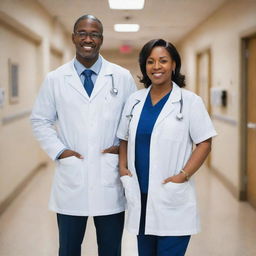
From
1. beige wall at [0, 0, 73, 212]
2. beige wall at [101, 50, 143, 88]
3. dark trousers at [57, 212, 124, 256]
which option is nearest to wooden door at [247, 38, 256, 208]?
beige wall at [0, 0, 73, 212]

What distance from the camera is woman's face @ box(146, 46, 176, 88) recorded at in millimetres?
1786

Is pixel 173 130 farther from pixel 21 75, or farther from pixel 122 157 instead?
pixel 21 75

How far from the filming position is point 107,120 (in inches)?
74.2

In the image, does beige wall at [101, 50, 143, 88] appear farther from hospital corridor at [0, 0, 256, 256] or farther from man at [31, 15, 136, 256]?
man at [31, 15, 136, 256]

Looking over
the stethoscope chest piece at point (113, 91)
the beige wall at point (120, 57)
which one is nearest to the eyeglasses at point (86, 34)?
the stethoscope chest piece at point (113, 91)

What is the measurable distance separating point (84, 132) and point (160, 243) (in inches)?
23.0

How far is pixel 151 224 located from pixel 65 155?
0.48 meters

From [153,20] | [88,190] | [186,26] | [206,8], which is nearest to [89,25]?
[88,190]

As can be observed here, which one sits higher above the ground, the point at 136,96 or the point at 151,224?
the point at 136,96

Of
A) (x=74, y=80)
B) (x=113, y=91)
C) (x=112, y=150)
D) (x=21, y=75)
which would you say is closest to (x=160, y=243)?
(x=112, y=150)

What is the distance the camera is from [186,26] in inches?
281

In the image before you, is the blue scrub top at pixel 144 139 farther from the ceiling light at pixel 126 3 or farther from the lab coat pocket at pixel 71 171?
the ceiling light at pixel 126 3

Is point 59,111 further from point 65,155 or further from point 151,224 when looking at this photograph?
point 151,224

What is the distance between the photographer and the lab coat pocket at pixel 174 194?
176 centimetres
